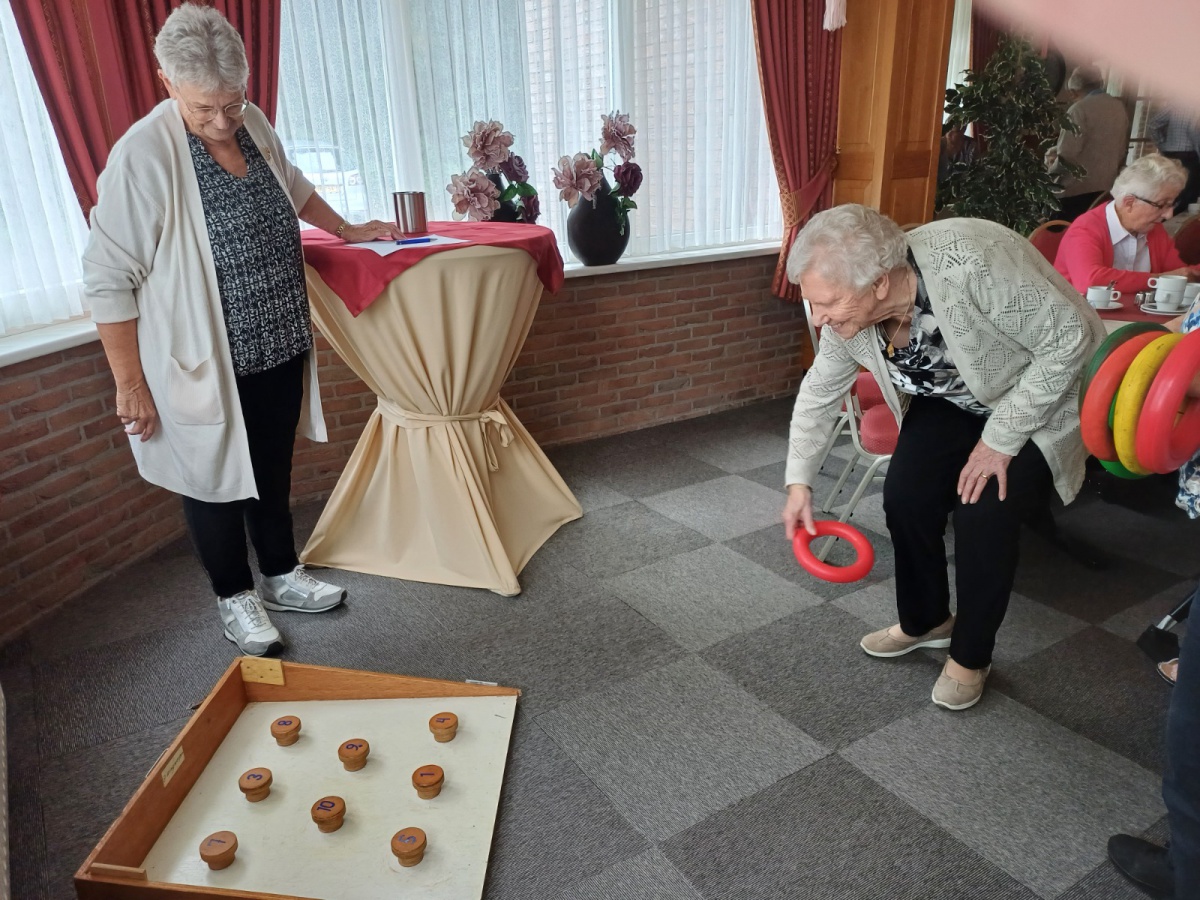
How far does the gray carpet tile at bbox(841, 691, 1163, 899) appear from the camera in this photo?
5.21ft

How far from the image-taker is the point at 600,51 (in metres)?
3.60

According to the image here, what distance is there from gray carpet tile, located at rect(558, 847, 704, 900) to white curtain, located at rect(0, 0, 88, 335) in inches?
87.1

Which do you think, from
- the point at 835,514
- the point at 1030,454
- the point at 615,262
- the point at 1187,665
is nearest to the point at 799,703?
the point at 1030,454

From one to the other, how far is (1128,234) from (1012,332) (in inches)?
63.4

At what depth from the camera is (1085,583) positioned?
8.35ft

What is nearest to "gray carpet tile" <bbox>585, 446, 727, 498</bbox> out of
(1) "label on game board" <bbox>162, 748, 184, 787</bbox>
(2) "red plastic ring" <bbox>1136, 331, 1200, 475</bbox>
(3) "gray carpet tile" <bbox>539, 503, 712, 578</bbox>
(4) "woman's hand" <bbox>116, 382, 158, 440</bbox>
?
(3) "gray carpet tile" <bbox>539, 503, 712, 578</bbox>

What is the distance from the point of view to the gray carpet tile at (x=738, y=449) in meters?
3.64

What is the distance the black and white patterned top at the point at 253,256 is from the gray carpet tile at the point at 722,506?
1504 millimetres

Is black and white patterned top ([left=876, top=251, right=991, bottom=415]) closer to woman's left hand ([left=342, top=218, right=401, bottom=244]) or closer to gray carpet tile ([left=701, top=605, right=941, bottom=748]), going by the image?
gray carpet tile ([left=701, top=605, right=941, bottom=748])

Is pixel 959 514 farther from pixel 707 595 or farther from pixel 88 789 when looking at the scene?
pixel 88 789

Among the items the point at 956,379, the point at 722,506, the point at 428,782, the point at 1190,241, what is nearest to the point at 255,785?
the point at 428,782

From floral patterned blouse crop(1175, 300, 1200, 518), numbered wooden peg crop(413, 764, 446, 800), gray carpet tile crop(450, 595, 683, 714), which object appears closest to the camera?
floral patterned blouse crop(1175, 300, 1200, 518)

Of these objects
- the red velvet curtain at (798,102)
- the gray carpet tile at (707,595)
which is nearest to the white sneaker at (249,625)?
the gray carpet tile at (707,595)

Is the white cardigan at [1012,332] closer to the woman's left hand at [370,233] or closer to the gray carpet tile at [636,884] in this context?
the gray carpet tile at [636,884]
